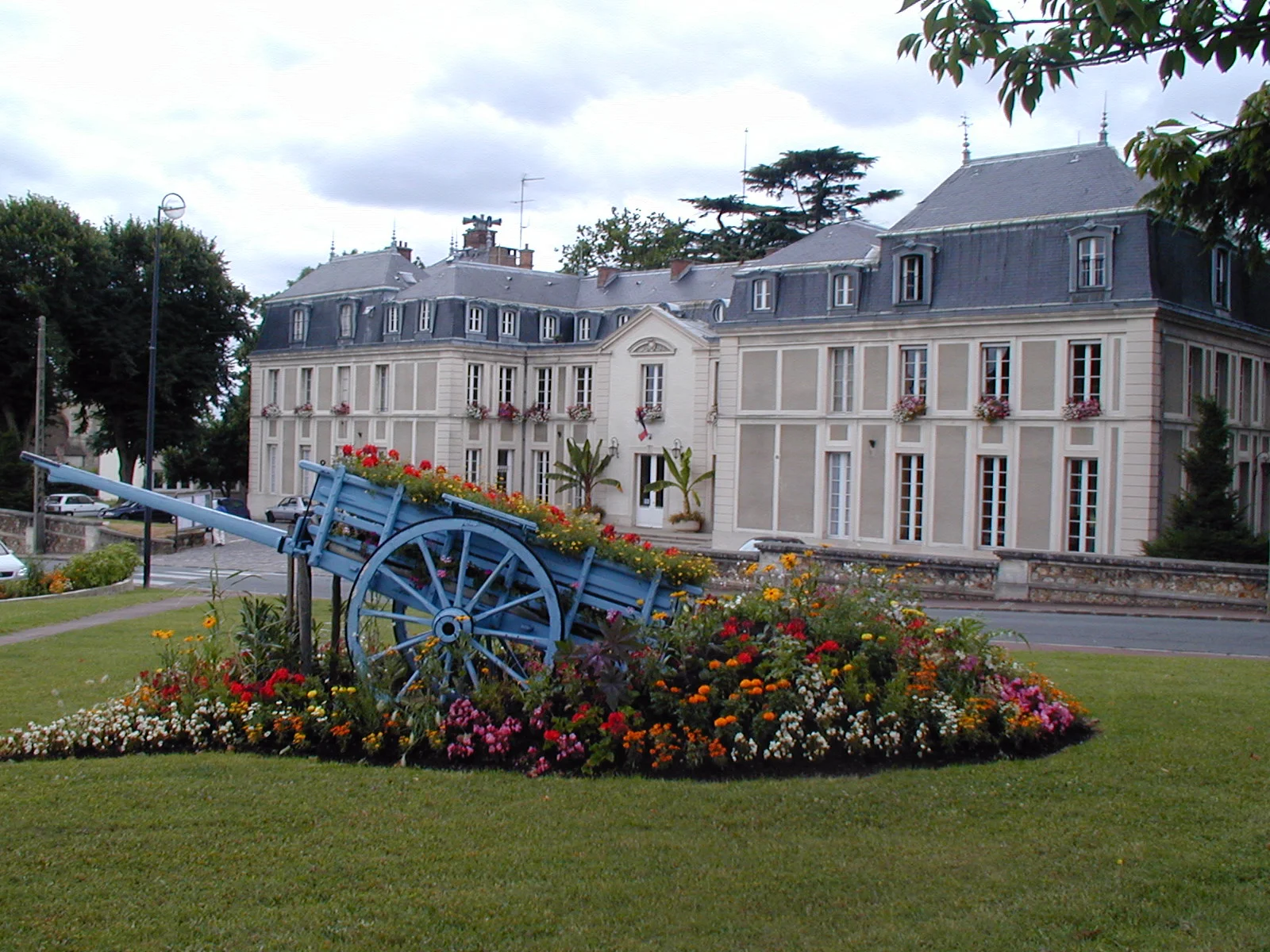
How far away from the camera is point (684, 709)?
8.43 metres

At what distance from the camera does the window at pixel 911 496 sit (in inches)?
1220

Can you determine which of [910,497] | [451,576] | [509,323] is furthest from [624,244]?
[451,576]

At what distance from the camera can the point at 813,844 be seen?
6641 mm

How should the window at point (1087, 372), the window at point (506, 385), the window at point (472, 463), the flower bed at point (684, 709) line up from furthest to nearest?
the window at point (506, 385), the window at point (472, 463), the window at point (1087, 372), the flower bed at point (684, 709)

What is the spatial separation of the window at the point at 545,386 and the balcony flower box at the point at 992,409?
68.1 ft

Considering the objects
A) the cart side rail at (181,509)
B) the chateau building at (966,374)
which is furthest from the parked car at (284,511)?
the cart side rail at (181,509)

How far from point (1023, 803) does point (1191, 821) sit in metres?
0.92

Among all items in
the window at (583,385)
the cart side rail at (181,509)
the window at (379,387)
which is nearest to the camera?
the cart side rail at (181,509)

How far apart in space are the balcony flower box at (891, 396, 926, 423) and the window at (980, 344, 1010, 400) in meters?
1.60

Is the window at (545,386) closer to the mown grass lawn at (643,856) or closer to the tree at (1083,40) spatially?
the mown grass lawn at (643,856)

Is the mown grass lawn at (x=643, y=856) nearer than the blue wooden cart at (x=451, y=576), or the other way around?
the mown grass lawn at (x=643, y=856)

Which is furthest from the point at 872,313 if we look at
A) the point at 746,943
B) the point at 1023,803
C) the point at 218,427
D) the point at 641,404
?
the point at 218,427

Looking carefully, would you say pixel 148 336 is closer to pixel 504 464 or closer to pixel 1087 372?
pixel 504 464

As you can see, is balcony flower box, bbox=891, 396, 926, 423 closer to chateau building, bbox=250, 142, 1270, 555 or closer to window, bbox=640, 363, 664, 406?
chateau building, bbox=250, 142, 1270, 555
